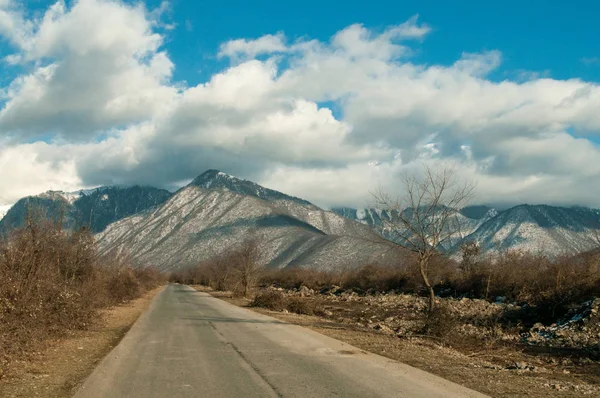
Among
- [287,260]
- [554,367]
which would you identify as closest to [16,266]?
[554,367]

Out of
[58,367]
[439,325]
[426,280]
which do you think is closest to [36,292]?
[58,367]

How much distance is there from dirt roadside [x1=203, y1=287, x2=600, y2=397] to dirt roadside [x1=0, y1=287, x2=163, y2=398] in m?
8.13

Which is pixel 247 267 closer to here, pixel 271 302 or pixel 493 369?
pixel 271 302

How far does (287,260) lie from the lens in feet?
502

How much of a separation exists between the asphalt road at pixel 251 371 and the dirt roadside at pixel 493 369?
0.76 m

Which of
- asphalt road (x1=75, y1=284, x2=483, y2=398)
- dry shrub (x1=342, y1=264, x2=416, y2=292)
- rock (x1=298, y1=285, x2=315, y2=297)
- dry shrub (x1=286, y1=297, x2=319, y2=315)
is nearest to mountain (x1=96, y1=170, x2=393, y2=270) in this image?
dry shrub (x1=342, y1=264, x2=416, y2=292)

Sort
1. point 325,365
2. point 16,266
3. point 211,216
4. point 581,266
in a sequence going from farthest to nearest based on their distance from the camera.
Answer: point 211,216, point 581,266, point 16,266, point 325,365

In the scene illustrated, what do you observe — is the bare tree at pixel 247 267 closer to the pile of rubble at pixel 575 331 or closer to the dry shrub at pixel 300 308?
the dry shrub at pixel 300 308

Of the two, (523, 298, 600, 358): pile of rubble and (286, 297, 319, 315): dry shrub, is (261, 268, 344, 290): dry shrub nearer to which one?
(286, 297, 319, 315): dry shrub

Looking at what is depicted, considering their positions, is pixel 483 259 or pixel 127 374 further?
pixel 483 259

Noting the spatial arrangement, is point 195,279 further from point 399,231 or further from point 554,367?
point 554,367

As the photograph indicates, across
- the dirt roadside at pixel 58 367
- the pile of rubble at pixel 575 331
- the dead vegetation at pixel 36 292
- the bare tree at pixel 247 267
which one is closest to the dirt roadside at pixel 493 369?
the pile of rubble at pixel 575 331

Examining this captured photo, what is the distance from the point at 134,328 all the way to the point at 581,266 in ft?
98.1

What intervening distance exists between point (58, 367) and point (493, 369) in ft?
35.7
